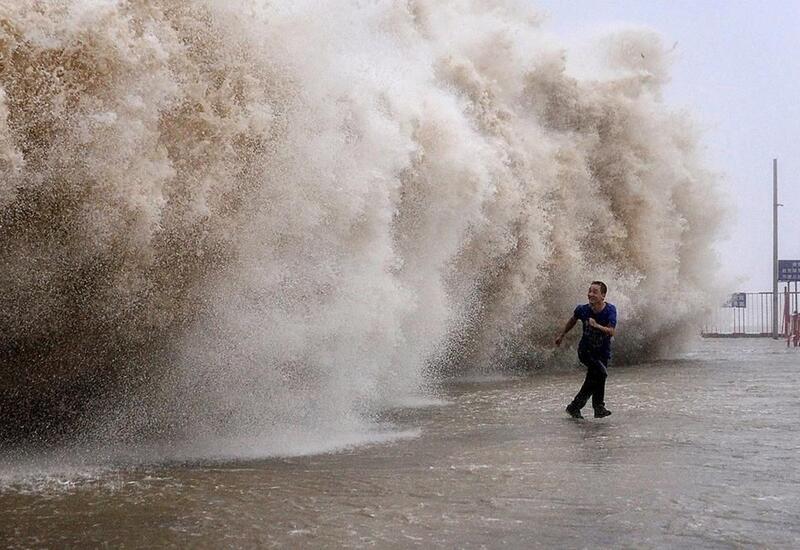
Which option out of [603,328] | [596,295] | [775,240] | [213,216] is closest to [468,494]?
[213,216]

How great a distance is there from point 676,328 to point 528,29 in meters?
7.45

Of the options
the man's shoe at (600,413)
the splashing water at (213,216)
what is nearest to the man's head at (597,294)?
the man's shoe at (600,413)

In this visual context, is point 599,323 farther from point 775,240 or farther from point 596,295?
point 775,240

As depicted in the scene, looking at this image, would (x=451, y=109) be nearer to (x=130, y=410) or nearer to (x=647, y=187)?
(x=130, y=410)

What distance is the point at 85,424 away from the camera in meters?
7.86

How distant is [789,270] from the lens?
2945cm

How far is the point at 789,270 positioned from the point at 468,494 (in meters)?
26.2

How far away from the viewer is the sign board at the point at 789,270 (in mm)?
29281

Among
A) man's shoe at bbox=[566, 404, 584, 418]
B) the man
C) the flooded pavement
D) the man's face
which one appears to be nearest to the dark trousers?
the man

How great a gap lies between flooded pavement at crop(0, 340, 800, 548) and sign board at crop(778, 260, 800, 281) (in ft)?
70.0

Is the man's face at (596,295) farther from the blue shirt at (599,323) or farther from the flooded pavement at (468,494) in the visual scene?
the flooded pavement at (468,494)

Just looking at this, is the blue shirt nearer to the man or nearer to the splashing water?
the man

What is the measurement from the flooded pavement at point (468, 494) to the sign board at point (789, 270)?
A: 70.0 feet

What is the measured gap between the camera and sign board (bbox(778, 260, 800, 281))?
2928 centimetres
